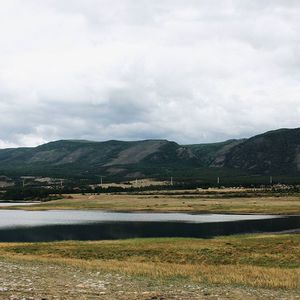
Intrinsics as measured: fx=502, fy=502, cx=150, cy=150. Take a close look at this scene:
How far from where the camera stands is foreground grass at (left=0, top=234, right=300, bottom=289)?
1406 inches

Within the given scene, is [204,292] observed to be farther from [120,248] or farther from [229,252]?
[120,248]

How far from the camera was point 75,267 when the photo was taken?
4128cm

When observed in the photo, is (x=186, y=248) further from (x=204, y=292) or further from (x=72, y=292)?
(x=72, y=292)

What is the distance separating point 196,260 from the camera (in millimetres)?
48906

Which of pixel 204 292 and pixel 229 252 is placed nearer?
pixel 204 292

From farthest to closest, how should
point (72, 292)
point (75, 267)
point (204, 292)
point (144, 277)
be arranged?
point (75, 267) < point (144, 277) < point (204, 292) < point (72, 292)

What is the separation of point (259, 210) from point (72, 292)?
480ft

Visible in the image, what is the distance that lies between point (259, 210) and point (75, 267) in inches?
5196

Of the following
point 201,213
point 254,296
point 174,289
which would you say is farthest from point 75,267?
point 201,213

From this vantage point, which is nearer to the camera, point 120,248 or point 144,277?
point 144,277

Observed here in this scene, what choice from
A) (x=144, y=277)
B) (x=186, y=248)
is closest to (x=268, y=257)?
→ (x=186, y=248)

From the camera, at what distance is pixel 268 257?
48.7 m

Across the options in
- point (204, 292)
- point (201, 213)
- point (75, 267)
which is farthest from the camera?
point (201, 213)

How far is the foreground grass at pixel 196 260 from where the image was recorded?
35.7 metres
